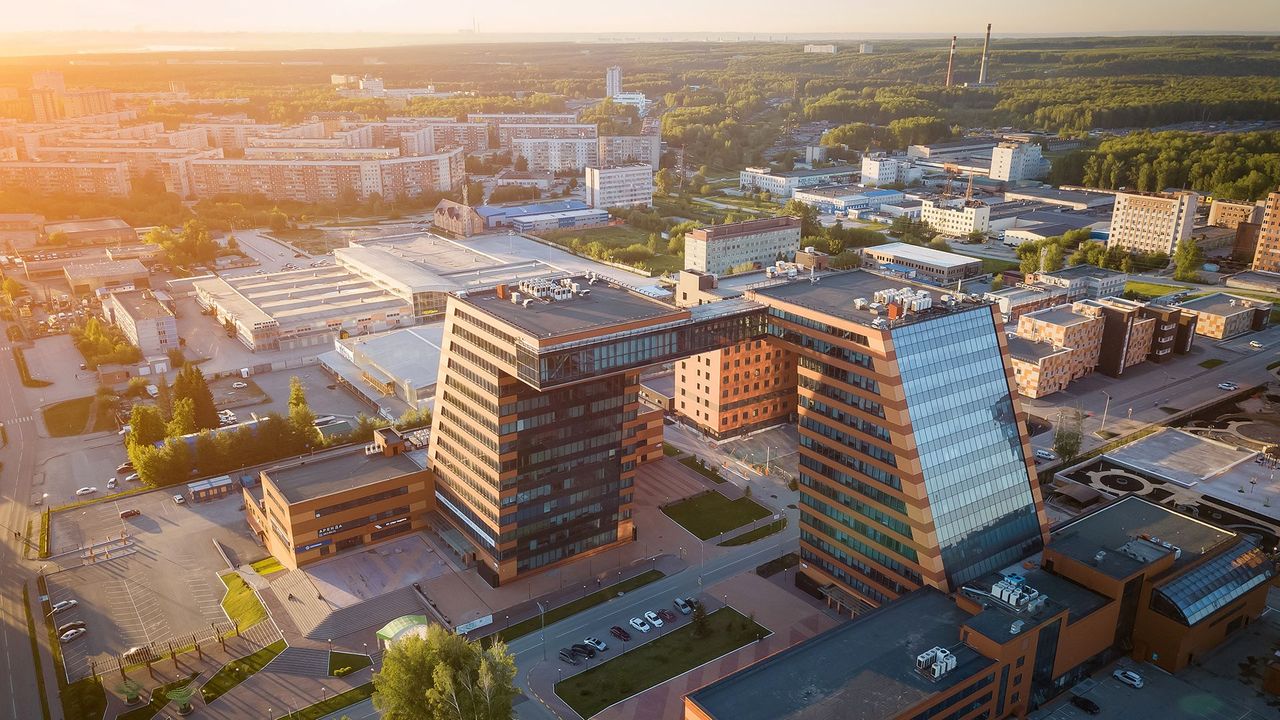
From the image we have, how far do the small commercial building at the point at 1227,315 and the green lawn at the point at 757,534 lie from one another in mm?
68131

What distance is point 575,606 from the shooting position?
52.7 metres

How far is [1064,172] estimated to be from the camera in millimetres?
186375

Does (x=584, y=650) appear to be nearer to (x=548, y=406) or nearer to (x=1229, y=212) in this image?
(x=548, y=406)

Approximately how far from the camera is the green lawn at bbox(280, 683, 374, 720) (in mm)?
44062

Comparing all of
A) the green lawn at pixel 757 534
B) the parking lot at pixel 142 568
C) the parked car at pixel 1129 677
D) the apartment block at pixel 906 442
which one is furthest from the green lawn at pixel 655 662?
the parking lot at pixel 142 568

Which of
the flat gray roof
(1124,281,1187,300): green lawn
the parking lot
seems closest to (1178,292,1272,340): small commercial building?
(1124,281,1187,300): green lawn

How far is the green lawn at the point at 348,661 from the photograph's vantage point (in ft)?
156

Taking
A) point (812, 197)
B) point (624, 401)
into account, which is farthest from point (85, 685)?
point (812, 197)

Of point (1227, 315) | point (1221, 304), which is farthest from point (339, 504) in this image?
point (1221, 304)

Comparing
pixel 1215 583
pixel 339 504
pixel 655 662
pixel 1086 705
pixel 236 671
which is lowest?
pixel 236 671

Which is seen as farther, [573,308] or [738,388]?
[738,388]

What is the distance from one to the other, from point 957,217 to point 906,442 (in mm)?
118913

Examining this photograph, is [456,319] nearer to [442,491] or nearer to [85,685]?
[442,491]

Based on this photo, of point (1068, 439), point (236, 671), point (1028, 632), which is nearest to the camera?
point (1028, 632)
